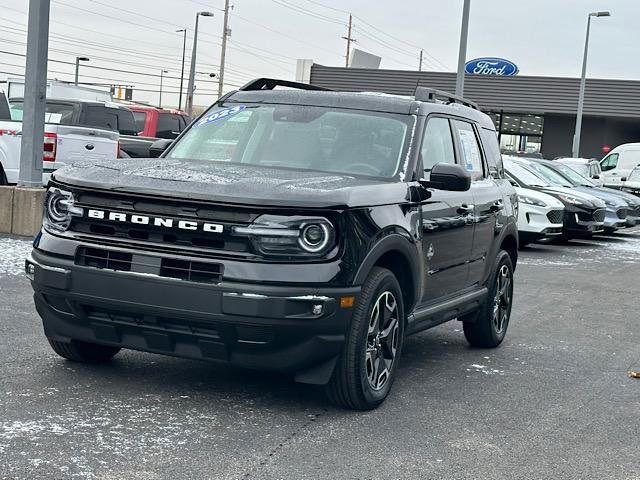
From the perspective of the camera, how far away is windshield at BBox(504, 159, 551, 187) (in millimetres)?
19359

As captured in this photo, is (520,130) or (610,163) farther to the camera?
(520,130)

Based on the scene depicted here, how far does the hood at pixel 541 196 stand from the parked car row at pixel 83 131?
610 centimetres

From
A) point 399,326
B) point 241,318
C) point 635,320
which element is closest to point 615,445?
point 399,326

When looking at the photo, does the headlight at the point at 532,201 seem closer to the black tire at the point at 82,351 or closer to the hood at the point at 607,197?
the hood at the point at 607,197

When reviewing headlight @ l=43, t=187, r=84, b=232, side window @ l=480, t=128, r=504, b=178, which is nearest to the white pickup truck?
side window @ l=480, t=128, r=504, b=178

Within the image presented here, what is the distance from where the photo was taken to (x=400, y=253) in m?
5.93

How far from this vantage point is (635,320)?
10.2 meters

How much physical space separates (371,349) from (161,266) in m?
1.27

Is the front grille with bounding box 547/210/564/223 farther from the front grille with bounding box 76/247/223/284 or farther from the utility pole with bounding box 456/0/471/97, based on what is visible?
the front grille with bounding box 76/247/223/284

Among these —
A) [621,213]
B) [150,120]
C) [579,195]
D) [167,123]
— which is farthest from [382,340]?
[167,123]

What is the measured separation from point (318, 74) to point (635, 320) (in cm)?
4310

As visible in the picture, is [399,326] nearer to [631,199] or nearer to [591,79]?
[631,199]

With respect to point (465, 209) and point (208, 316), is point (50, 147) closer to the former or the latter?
point (465, 209)

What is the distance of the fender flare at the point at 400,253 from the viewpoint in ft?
17.8
